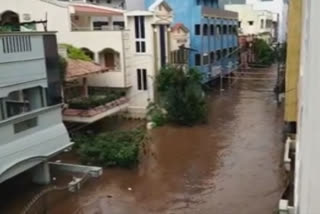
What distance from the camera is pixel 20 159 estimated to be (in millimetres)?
10656

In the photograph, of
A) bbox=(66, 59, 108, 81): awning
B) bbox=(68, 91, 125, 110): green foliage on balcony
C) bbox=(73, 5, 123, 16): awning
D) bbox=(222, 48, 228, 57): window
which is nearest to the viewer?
bbox=(66, 59, 108, 81): awning

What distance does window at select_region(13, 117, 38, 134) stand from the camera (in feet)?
35.0

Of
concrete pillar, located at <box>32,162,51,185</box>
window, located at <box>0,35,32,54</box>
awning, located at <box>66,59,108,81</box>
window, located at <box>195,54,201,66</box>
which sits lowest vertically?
concrete pillar, located at <box>32,162,51,185</box>

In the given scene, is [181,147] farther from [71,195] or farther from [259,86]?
[259,86]

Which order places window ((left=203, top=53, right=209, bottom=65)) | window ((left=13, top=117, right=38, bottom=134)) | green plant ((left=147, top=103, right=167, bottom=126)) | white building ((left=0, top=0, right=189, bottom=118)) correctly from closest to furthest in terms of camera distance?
window ((left=13, top=117, right=38, bottom=134))
green plant ((left=147, top=103, right=167, bottom=126))
white building ((left=0, top=0, right=189, bottom=118))
window ((left=203, top=53, right=209, bottom=65))

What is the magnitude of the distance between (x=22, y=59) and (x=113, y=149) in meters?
4.74

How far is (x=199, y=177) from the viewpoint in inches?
521

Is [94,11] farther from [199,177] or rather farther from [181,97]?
[199,177]

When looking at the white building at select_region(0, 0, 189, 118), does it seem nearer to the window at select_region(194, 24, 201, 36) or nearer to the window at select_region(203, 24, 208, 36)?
the window at select_region(194, 24, 201, 36)

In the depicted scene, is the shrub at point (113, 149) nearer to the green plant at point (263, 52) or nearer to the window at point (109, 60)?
the window at point (109, 60)

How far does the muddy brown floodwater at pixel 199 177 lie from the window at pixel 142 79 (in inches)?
118

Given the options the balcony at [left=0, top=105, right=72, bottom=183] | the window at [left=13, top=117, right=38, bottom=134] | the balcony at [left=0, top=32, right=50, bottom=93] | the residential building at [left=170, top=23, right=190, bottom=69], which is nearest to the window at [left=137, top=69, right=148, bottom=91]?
the residential building at [left=170, top=23, right=190, bottom=69]

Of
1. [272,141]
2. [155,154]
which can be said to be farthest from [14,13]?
[272,141]

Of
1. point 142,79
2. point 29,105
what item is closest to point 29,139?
point 29,105
